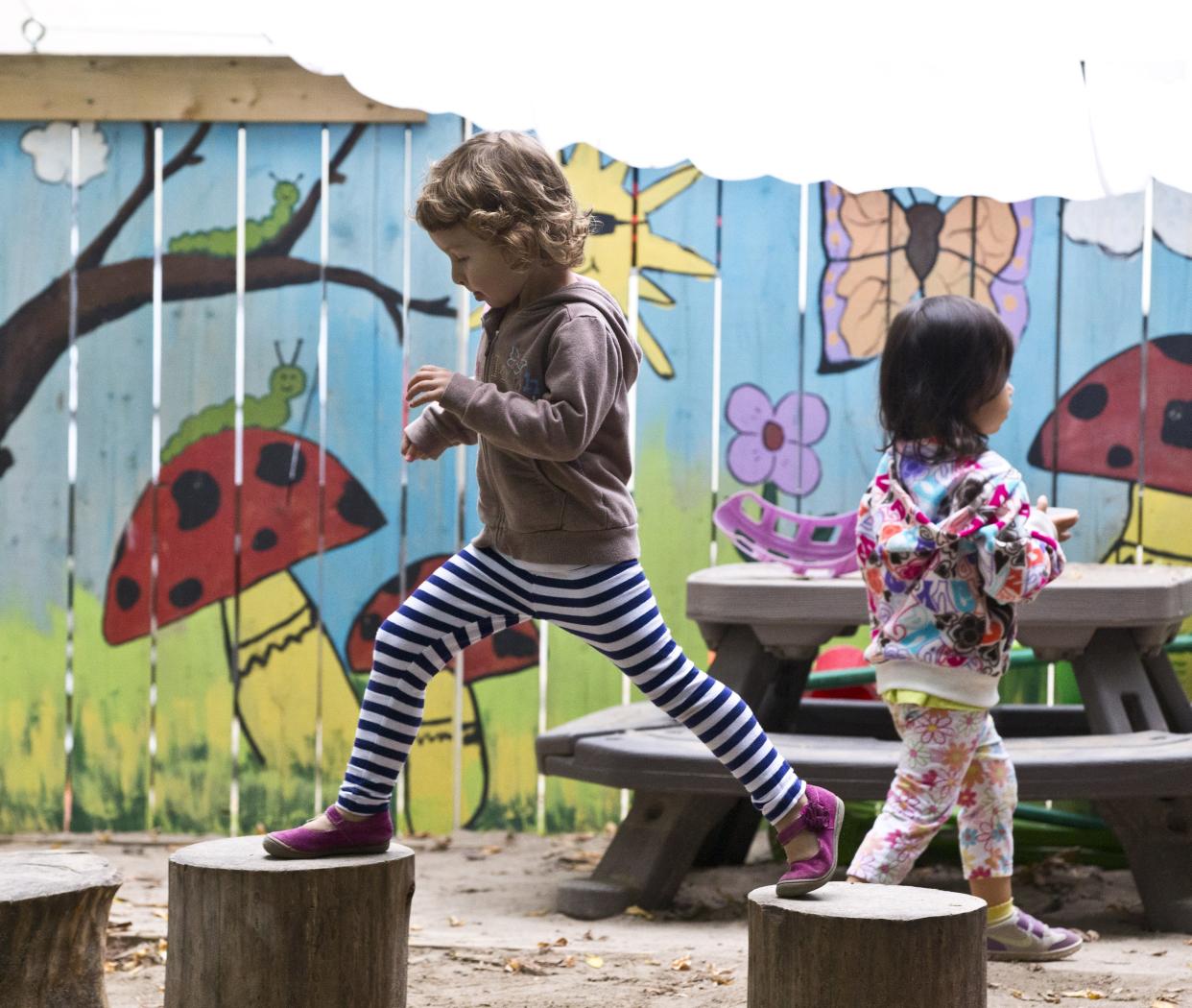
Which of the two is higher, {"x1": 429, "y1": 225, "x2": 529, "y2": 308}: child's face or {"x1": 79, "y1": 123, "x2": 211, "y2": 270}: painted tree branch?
{"x1": 79, "y1": 123, "x2": 211, "y2": 270}: painted tree branch

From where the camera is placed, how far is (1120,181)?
4230mm

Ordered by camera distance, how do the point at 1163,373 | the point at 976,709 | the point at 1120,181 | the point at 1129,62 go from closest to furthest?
the point at 976,709 < the point at 1129,62 < the point at 1120,181 < the point at 1163,373

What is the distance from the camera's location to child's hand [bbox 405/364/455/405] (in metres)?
2.68

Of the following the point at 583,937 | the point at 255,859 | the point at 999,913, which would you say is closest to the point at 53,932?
the point at 255,859

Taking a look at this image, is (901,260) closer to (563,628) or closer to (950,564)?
(950,564)

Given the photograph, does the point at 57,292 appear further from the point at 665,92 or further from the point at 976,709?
the point at 976,709

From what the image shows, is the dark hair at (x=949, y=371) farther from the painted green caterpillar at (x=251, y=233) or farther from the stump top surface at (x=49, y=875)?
the painted green caterpillar at (x=251, y=233)

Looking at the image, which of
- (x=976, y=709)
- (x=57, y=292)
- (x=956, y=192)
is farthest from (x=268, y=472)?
(x=976, y=709)

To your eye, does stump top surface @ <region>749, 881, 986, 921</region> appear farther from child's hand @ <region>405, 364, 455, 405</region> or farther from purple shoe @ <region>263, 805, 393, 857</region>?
child's hand @ <region>405, 364, 455, 405</region>

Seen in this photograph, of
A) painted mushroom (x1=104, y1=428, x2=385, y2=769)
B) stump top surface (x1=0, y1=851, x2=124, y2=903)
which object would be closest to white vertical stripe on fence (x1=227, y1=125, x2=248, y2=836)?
painted mushroom (x1=104, y1=428, x2=385, y2=769)

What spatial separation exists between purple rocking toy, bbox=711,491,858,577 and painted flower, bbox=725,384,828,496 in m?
0.47

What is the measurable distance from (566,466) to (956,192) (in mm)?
2023

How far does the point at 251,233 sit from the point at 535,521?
3.01 m

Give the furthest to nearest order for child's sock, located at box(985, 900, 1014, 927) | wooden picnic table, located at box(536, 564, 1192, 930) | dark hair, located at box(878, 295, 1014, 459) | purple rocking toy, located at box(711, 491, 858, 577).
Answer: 1. purple rocking toy, located at box(711, 491, 858, 577)
2. wooden picnic table, located at box(536, 564, 1192, 930)
3. child's sock, located at box(985, 900, 1014, 927)
4. dark hair, located at box(878, 295, 1014, 459)
